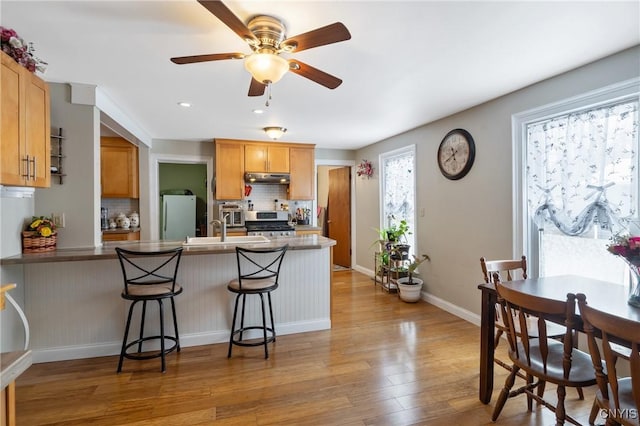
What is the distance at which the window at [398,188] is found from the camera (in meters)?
4.57

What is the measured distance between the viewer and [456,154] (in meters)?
3.62

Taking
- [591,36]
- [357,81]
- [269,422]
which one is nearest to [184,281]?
[269,422]

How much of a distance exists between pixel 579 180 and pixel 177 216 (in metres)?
6.16

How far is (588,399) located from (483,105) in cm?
266

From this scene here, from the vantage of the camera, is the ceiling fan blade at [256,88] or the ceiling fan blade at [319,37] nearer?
the ceiling fan blade at [319,37]

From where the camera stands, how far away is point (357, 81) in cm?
268

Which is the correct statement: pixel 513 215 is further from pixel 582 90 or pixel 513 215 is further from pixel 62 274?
pixel 62 274

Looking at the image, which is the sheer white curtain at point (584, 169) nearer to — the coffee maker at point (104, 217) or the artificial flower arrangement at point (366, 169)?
the artificial flower arrangement at point (366, 169)

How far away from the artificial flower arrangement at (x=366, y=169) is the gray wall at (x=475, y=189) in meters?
0.89

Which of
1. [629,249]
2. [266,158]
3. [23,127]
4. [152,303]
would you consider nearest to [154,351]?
[152,303]

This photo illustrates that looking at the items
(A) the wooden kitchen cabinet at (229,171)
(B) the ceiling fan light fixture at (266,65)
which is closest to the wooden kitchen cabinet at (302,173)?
(A) the wooden kitchen cabinet at (229,171)

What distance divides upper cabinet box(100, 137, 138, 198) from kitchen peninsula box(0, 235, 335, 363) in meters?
2.12

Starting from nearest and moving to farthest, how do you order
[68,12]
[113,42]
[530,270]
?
[68,12] < [113,42] < [530,270]

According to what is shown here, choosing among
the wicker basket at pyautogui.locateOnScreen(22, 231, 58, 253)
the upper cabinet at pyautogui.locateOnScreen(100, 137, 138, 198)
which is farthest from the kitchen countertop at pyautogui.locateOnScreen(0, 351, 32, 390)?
the upper cabinet at pyautogui.locateOnScreen(100, 137, 138, 198)
